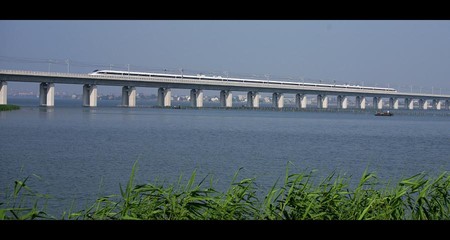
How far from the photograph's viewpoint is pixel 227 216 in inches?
316

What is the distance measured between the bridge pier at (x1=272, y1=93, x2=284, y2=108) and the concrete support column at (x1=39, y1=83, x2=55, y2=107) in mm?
47641

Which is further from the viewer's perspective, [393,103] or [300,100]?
[393,103]

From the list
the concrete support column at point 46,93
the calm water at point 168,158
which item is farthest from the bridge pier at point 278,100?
the calm water at point 168,158

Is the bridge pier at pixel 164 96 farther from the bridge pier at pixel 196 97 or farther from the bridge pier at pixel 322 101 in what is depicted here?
the bridge pier at pixel 322 101

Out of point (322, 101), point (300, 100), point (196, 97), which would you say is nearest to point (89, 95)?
point (196, 97)

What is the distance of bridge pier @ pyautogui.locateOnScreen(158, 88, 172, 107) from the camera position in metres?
112

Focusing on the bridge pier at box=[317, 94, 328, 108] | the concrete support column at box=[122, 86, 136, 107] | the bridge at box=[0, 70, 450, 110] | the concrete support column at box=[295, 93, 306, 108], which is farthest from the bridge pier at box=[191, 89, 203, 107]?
the bridge pier at box=[317, 94, 328, 108]

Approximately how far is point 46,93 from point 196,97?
31.2 metres

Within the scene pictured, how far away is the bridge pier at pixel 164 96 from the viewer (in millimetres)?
112250

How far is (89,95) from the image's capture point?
339 feet

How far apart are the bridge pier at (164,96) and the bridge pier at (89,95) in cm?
1288

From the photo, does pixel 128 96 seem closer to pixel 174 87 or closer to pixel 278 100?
pixel 174 87
